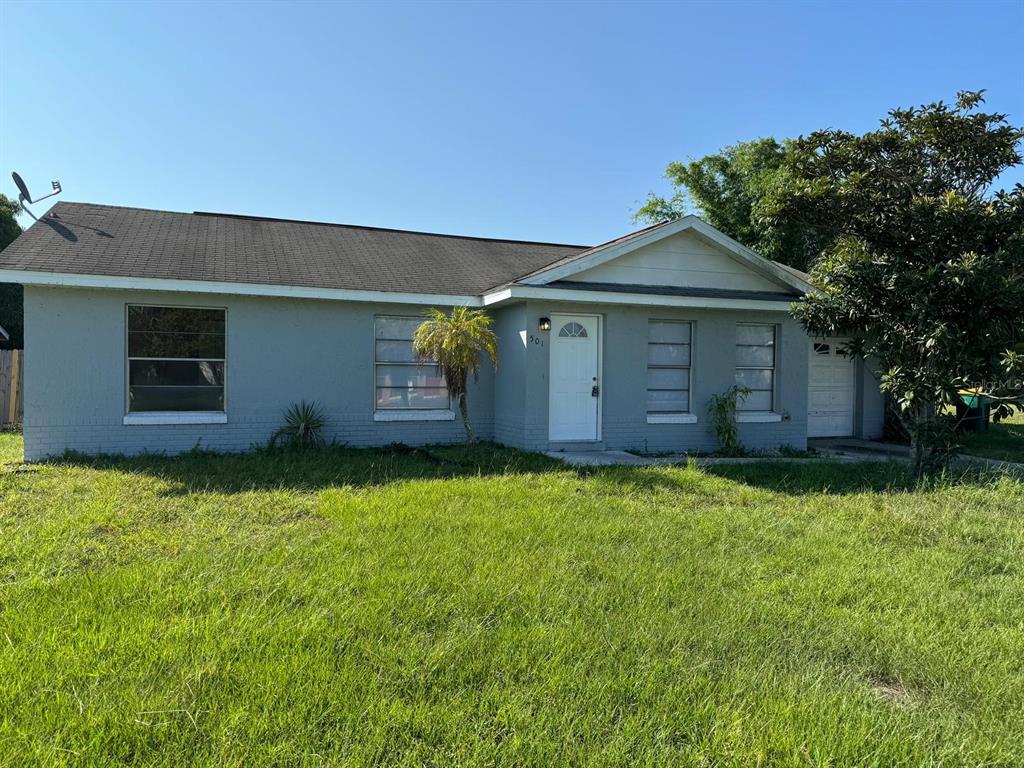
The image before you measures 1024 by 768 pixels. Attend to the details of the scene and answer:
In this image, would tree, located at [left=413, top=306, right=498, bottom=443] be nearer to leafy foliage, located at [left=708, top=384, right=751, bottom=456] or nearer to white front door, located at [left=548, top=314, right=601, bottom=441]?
white front door, located at [left=548, top=314, right=601, bottom=441]

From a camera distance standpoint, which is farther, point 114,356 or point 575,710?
point 114,356

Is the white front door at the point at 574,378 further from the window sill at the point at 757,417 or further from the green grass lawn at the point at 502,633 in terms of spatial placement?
the green grass lawn at the point at 502,633

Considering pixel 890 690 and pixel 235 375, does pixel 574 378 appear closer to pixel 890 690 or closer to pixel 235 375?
pixel 235 375

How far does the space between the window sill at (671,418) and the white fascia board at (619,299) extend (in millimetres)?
1911

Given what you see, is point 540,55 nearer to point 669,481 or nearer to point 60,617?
point 669,481

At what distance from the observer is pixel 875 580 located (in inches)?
176

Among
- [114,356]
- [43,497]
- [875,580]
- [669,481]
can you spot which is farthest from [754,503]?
[114,356]

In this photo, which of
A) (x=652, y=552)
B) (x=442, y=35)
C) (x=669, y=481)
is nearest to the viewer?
(x=652, y=552)

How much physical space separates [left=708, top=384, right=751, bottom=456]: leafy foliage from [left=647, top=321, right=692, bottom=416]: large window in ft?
1.55

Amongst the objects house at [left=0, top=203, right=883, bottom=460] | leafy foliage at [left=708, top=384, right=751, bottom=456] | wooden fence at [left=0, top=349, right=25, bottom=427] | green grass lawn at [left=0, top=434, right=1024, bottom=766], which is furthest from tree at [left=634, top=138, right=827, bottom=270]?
wooden fence at [left=0, top=349, right=25, bottom=427]

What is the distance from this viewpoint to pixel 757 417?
11.4 m

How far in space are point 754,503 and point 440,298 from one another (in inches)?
235

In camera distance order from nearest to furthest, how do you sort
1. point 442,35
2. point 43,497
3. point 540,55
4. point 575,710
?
point 575,710 → point 43,497 → point 442,35 → point 540,55

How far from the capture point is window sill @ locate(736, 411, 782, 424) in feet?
37.1
